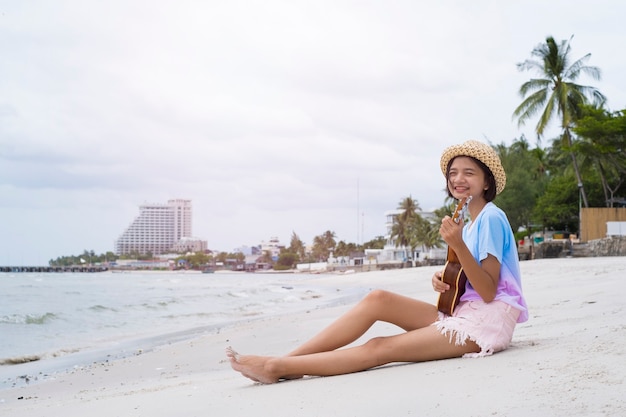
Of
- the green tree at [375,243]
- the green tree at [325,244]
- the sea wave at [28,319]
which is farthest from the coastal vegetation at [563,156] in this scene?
the green tree at [325,244]

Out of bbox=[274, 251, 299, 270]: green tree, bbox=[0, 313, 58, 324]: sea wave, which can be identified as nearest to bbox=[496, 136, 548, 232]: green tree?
bbox=[0, 313, 58, 324]: sea wave

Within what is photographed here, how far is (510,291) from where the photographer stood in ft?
10.8

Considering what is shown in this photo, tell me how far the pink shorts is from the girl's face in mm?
599

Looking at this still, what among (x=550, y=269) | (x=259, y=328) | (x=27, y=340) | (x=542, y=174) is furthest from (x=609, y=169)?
(x=27, y=340)

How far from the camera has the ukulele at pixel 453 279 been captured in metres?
3.27

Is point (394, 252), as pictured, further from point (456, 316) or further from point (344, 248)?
point (456, 316)

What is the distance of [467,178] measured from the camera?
3.34 meters

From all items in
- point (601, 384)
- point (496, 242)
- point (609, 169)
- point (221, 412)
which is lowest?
point (221, 412)

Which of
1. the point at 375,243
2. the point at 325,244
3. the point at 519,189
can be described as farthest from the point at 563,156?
the point at 325,244

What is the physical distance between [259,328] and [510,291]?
7080mm

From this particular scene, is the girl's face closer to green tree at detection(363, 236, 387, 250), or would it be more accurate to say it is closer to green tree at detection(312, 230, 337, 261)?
green tree at detection(363, 236, 387, 250)

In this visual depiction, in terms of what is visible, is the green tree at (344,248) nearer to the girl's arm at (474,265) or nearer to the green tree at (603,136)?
the green tree at (603,136)

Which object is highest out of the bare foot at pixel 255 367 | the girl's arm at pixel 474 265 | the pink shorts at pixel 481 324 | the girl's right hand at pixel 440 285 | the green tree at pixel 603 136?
the green tree at pixel 603 136

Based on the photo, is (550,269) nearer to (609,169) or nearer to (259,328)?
(259,328)
